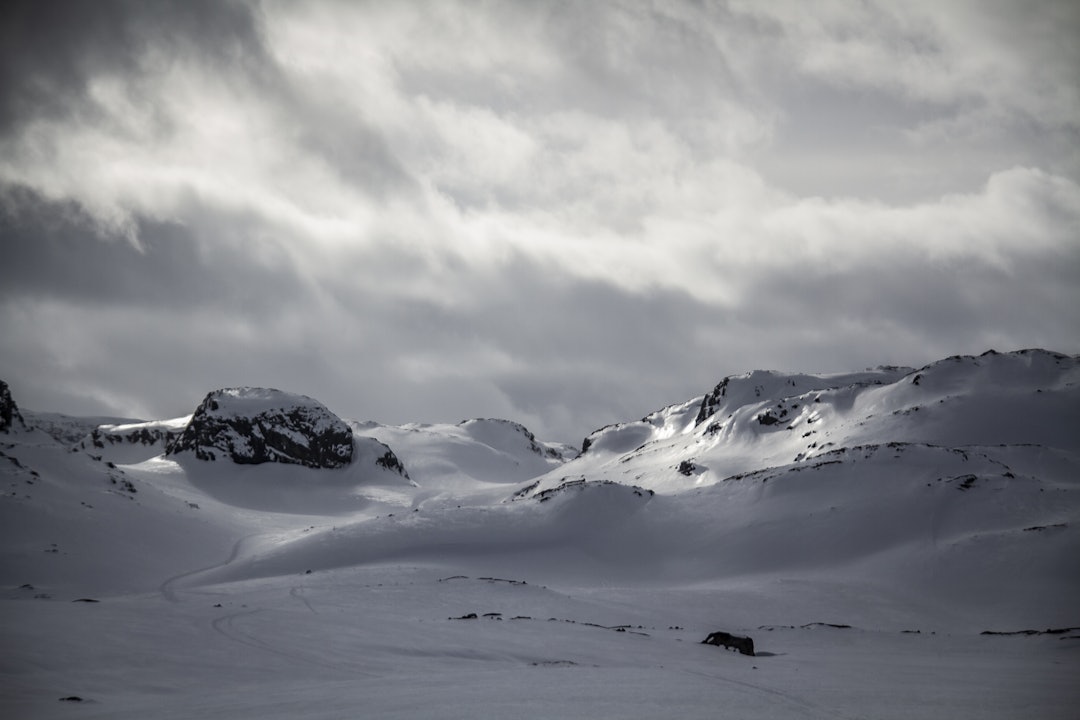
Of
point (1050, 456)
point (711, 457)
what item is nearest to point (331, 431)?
point (711, 457)

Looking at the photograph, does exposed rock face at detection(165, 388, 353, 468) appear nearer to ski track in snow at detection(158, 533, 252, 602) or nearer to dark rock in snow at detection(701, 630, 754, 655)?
ski track in snow at detection(158, 533, 252, 602)

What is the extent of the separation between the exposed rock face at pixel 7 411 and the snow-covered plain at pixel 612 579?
134 cm

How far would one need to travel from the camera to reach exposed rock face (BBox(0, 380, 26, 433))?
238 feet

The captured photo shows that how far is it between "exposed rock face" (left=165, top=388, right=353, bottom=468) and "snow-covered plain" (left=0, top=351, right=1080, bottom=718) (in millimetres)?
5075

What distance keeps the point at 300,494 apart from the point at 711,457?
6322cm

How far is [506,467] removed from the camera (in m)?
167

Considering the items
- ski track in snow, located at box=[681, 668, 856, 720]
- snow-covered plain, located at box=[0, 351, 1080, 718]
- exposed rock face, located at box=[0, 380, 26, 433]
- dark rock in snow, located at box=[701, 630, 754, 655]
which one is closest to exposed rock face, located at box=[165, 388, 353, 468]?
snow-covered plain, located at box=[0, 351, 1080, 718]

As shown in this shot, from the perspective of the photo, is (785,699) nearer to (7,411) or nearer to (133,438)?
(7,411)

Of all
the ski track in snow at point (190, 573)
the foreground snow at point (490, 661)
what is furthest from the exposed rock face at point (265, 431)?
the foreground snow at point (490, 661)

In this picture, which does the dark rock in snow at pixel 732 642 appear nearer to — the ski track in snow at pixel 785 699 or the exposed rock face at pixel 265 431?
the ski track in snow at pixel 785 699

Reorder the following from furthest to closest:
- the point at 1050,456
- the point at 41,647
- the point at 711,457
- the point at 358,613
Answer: the point at 711,457, the point at 1050,456, the point at 358,613, the point at 41,647

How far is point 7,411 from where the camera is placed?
73688 mm

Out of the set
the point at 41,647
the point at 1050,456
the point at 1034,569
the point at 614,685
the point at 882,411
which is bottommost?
the point at 41,647

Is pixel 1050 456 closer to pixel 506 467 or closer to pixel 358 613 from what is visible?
pixel 358 613
